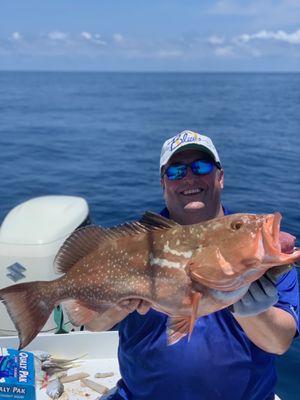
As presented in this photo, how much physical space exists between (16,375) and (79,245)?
205 cm

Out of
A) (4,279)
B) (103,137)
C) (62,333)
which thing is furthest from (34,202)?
(103,137)

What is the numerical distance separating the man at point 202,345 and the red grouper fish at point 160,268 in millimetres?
Result: 476

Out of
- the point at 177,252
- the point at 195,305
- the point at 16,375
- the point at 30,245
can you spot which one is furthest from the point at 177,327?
the point at 30,245

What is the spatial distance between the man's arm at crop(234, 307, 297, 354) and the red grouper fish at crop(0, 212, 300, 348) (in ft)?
1.71

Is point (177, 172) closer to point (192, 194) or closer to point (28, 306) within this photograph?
point (192, 194)

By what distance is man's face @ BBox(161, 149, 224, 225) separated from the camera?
3.74m

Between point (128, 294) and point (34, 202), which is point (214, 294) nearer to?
point (128, 294)

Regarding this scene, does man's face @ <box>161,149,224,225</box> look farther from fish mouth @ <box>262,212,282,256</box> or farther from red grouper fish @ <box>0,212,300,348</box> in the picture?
fish mouth @ <box>262,212,282,256</box>

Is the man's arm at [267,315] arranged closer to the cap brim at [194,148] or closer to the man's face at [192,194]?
the man's face at [192,194]

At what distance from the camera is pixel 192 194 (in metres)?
3.74

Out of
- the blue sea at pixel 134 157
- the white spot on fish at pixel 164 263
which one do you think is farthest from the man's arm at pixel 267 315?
the blue sea at pixel 134 157

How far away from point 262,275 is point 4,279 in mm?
3563

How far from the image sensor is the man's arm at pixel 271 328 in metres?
3.09

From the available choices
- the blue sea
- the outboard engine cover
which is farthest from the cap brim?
the blue sea
